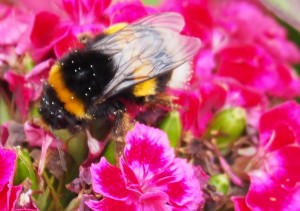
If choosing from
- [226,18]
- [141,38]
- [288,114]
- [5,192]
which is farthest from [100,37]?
[226,18]

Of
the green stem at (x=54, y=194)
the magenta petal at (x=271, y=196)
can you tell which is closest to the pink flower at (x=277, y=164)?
the magenta petal at (x=271, y=196)

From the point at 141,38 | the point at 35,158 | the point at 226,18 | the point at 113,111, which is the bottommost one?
the point at 226,18

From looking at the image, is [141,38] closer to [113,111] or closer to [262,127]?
[113,111]

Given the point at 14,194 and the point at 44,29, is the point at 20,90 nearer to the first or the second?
the point at 44,29

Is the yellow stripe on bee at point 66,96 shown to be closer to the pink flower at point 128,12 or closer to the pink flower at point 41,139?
the pink flower at point 41,139

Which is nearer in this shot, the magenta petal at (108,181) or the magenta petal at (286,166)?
the magenta petal at (108,181)

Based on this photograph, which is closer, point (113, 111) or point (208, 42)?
point (113, 111)

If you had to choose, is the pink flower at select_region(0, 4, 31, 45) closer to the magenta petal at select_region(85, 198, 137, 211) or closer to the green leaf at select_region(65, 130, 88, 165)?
the green leaf at select_region(65, 130, 88, 165)
